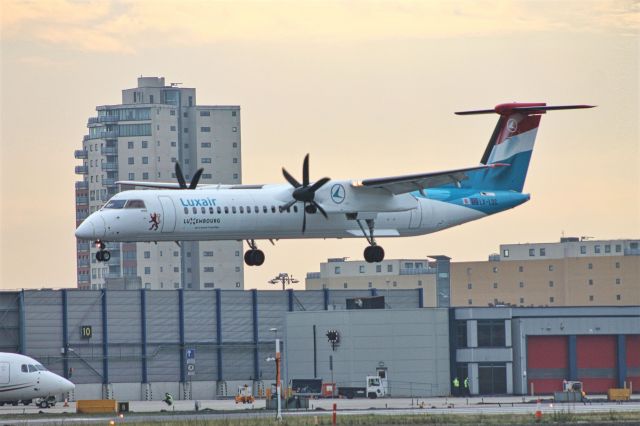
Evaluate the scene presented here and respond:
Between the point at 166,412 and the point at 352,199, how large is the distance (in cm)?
1506

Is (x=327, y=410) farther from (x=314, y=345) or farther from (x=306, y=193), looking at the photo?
(x=314, y=345)

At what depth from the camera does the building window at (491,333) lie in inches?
4247

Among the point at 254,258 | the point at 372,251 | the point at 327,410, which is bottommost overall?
the point at 327,410

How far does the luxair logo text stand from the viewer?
76.7 m

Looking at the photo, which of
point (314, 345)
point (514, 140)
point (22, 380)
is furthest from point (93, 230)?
point (314, 345)

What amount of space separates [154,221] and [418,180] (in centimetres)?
1467

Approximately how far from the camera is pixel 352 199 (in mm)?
80312

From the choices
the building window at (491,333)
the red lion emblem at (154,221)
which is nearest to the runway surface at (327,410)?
the red lion emblem at (154,221)

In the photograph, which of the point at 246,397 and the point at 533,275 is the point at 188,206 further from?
the point at 533,275

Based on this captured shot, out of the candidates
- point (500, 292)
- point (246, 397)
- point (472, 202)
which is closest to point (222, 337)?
point (246, 397)

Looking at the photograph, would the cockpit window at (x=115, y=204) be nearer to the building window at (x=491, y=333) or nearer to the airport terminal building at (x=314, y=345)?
the airport terminal building at (x=314, y=345)

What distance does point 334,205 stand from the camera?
79688mm

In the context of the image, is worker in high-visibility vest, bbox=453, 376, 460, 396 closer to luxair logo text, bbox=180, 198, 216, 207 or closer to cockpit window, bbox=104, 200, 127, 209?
luxair logo text, bbox=180, 198, 216, 207

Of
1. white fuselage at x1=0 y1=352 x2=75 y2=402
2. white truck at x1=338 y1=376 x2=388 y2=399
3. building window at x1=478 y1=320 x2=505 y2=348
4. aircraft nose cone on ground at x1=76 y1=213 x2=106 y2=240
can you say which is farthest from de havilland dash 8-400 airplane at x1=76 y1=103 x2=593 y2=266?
building window at x1=478 y1=320 x2=505 y2=348
